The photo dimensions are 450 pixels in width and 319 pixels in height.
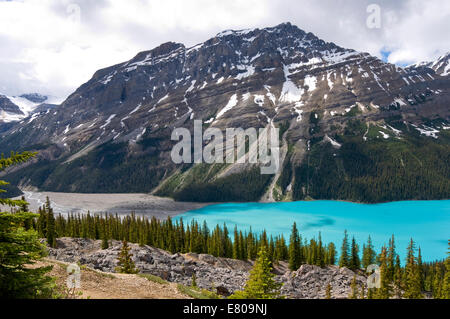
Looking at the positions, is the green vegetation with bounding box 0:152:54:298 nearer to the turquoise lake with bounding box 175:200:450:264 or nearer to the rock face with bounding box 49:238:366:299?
the rock face with bounding box 49:238:366:299

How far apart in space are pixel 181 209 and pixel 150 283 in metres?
176

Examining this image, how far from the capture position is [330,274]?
57.7 metres

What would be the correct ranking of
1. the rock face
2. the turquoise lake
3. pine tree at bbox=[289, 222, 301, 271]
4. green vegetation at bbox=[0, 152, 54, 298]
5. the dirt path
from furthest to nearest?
the turquoise lake < pine tree at bbox=[289, 222, 301, 271] < the rock face < the dirt path < green vegetation at bbox=[0, 152, 54, 298]

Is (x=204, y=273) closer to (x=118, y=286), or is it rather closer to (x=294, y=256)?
(x=294, y=256)

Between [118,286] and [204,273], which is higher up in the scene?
[118,286]

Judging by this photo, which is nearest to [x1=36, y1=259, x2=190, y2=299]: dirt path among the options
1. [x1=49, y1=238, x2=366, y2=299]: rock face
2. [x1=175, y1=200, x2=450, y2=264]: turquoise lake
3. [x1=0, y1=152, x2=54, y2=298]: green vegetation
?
[x1=0, y1=152, x2=54, y2=298]: green vegetation

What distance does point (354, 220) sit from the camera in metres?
146

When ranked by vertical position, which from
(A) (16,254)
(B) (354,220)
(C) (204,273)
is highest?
(A) (16,254)

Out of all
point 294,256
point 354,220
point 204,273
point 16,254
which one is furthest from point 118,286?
point 354,220

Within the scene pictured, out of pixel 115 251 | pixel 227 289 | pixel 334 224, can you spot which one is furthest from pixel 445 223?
pixel 115 251

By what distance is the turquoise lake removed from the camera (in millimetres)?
112312

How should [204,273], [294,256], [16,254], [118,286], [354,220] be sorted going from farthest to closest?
1. [354,220]
2. [294,256]
3. [204,273]
4. [118,286]
5. [16,254]

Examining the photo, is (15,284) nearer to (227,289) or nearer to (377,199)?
(227,289)

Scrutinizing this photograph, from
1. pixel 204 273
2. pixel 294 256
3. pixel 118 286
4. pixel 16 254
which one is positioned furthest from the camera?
pixel 294 256
